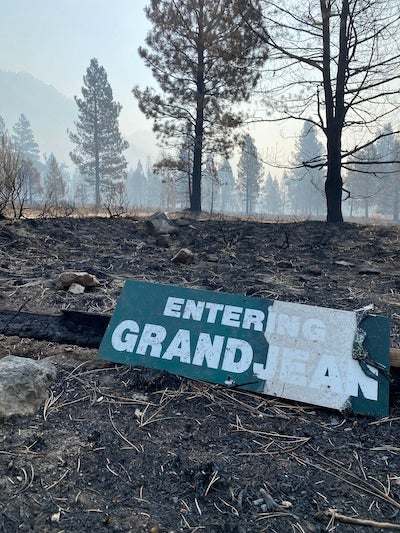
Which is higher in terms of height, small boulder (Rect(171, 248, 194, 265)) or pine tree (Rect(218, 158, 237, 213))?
pine tree (Rect(218, 158, 237, 213))

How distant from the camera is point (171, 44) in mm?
13562

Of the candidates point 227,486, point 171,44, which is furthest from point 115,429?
point 171,44

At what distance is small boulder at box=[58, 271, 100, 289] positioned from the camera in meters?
3.60

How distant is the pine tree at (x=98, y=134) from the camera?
42188mm

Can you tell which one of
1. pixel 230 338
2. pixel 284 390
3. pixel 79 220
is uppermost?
pixel 79 220

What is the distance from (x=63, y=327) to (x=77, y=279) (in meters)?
1.04

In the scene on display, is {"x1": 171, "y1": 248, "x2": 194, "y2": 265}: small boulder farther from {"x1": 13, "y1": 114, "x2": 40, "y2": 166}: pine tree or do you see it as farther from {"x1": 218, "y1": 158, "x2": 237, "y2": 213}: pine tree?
{"x1": 13, "y1": 114, "x2": 40, "y2": 166}: pine tree

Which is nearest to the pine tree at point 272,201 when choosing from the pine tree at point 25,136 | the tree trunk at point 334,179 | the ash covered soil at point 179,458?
the pine tree at point 25,136

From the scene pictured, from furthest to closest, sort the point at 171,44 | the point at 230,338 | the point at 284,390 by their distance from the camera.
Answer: the point at 171,44
the point at 230,338
the point at 284,390

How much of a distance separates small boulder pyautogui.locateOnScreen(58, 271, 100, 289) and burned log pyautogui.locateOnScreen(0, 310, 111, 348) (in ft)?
2.80

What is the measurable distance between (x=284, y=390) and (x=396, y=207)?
57.2m

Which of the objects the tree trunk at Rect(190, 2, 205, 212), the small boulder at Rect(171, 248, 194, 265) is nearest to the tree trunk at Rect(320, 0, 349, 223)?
the small boulder at Rect(171, 248, 194, 265)

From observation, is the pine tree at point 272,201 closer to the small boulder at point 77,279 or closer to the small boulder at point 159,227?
the small boulder at point 159,227

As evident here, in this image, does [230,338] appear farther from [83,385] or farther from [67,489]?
[67,489]
